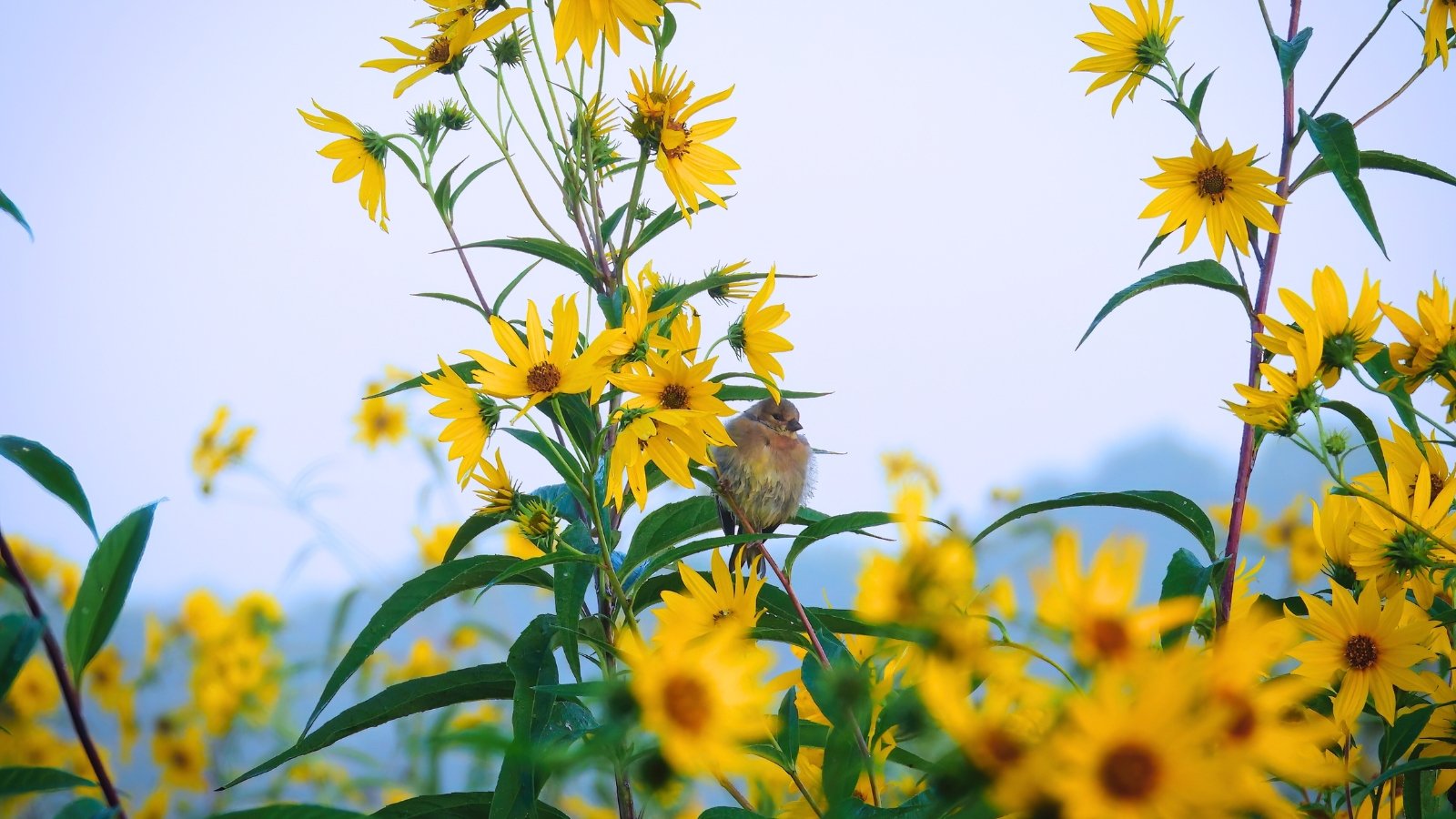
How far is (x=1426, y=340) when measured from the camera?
77 centimetres

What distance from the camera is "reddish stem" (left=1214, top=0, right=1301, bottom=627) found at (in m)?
0.74

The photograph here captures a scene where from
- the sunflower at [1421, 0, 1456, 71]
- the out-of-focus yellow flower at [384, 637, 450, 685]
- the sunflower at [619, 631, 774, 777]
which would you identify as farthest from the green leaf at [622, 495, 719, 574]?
the out-of-focus yellow flower at [384, 637, 450, 685]

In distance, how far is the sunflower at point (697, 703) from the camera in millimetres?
326

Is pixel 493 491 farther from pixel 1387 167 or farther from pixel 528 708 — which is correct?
pixel 1387 167

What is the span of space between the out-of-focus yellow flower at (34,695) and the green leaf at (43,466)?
1.33 metres

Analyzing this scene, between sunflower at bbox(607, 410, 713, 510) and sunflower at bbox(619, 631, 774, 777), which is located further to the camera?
sunflower at bbox(607, 410, 713, 510)

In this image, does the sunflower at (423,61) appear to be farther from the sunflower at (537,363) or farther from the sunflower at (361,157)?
the sunflower at (537,363)

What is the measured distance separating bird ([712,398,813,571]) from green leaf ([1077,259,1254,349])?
0.35m

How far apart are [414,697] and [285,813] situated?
0.99ft

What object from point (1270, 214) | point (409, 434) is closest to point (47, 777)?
point (1270, 214)

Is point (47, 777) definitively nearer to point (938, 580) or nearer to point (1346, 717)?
point (938, 580)

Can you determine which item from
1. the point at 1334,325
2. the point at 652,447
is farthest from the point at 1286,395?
the point at 652,447

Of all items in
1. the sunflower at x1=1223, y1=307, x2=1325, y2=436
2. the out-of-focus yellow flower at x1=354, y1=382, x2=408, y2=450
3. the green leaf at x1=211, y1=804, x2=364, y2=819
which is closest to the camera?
the green leaf at x1=211, y1=804, x2=364, y2=819

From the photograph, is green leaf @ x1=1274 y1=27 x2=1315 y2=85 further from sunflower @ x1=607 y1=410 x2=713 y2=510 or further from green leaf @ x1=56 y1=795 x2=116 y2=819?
green leaf @ x1=56 y1=795 x2=116 y2=819
